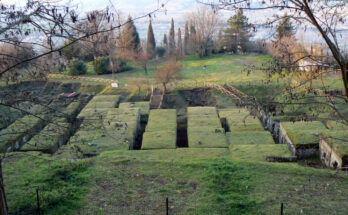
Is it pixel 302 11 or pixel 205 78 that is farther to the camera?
pixel 205 78

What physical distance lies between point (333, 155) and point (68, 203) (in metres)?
14.0

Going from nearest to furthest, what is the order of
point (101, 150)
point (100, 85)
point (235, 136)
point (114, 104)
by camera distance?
point (101, 150)
point (235, 136)
point (114, 104)
point (100, 85)

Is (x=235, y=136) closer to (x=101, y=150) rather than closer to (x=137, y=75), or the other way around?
(x=101, y=150)

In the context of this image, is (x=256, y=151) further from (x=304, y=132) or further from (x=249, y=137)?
(x=304, y=132)

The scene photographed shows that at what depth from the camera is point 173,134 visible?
23.1 metres

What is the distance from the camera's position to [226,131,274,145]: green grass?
2133 centimetres

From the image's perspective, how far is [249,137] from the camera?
22078 millimetres

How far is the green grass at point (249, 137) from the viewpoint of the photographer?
2133cm

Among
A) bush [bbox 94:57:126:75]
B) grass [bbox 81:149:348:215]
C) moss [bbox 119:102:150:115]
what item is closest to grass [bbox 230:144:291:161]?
grass [bbox 81:149:348:215]

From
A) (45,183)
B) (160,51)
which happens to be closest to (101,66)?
(160,51)

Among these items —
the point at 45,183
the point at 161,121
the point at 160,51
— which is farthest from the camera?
the point at 160,51

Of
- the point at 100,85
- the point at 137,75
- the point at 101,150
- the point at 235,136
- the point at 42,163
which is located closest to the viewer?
the point at 42,163

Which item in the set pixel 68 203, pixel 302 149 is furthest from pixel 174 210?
pixel 302 149

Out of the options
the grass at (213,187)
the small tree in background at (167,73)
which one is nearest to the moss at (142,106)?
the small tree in background at (167,73)
